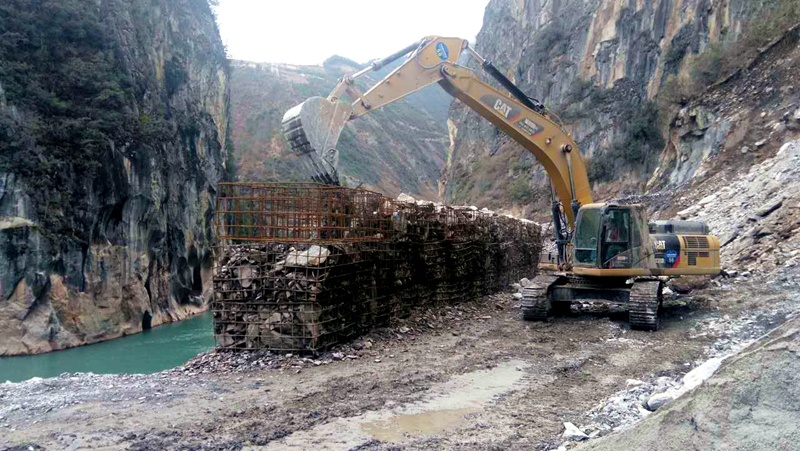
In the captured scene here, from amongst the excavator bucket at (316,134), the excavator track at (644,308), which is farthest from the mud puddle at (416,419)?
the excavator bucket at (316,134)

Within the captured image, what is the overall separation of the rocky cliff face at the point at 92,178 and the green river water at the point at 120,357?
0.81m

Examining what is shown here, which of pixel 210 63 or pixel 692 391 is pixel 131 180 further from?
pixel 692 391

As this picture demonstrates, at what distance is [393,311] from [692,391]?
22.7 feet

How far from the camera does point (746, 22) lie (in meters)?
22.7

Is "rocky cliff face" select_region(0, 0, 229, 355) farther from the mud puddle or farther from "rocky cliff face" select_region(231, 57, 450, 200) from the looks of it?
"rocky cliff face" select_region(231, 57, 450, 200)

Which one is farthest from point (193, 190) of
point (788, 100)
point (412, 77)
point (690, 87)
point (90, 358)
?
point (788, 100)

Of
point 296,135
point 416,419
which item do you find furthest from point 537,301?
point 416,419

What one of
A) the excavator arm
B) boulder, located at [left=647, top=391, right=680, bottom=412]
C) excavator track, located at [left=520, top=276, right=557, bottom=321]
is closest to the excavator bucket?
the excavator arm

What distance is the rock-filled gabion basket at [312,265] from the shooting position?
26.6 feet

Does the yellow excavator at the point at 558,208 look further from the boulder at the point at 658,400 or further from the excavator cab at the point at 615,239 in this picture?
the boulder at the point at 658,400

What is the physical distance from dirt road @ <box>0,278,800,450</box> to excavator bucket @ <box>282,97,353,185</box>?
2.59 m

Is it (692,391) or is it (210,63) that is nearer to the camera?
(692,391)

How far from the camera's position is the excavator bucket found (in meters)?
8.44

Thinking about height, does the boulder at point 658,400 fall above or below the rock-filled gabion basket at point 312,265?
below
